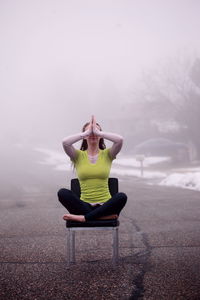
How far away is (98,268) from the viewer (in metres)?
3.79

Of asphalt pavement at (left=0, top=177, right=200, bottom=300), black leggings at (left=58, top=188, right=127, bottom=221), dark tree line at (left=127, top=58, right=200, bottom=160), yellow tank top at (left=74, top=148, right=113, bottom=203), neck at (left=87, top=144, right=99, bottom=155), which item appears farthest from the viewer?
dark tree line at (left=127, top=58, right=200, bottom=160)

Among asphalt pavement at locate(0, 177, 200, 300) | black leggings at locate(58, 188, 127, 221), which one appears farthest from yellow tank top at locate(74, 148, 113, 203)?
asphalt pavement at locate(0, 177, 200, 300)

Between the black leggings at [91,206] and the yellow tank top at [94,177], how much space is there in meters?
0.13

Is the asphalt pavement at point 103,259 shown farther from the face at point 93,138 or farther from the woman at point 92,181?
the face at point 93,138

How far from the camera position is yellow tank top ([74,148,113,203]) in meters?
3.85

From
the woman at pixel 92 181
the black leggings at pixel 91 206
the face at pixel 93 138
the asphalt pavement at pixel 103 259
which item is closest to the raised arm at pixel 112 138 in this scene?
the woman at pixel 92 181

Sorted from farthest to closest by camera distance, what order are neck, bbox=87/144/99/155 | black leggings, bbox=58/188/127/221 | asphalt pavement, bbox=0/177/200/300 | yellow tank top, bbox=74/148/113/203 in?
neck, bbox=87/144/99/155, yellow tank top, bbox=74/148/113/203, black leggings, bbox=58/188/127/221, asphalt pavement, bbox=0/177/200/300

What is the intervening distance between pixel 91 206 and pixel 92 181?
321 mm

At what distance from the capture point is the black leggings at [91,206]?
370 cm

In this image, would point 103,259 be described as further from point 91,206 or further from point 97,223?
point 91,206

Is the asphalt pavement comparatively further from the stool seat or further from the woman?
the woman

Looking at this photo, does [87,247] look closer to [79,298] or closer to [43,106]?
[79,298]

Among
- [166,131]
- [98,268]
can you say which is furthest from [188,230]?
[166,131]

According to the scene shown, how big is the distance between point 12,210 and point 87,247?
401 cm
